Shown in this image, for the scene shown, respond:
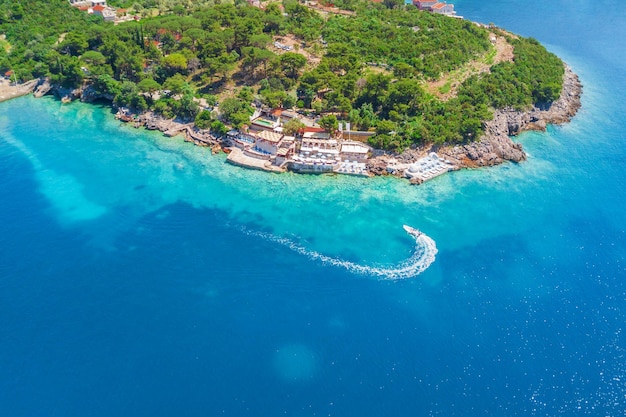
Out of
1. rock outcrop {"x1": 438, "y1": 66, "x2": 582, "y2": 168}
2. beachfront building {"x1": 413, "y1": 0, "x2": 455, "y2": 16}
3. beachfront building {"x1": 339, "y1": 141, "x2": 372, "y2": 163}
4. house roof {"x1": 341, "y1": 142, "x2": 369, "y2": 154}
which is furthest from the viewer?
beachfront building {"x1": 413, "y1": 0, "x2": 455, "y2": 16}

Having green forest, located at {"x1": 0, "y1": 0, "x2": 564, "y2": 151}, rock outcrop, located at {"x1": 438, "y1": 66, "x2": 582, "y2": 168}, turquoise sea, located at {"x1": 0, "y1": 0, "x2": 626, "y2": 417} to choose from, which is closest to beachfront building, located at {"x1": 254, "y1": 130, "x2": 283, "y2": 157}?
green forest, located at {"x1": 0, "y1": 0, "x2": 564, "y2": 151}

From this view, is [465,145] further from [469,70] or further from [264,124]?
[264,124]

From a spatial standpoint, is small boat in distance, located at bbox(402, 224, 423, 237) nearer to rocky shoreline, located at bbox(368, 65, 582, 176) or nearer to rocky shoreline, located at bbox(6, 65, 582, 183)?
rocky shoreline, located at bbox(6, 65, 582, 183)

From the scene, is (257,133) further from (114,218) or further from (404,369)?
(404,369)

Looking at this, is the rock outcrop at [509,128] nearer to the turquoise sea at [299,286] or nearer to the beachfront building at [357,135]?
the turquoise sea at [299,286]

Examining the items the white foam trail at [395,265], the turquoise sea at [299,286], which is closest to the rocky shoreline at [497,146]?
the turquoise sea at [299,286]

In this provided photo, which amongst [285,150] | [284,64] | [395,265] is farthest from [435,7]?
[395,265]
